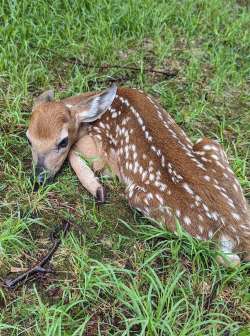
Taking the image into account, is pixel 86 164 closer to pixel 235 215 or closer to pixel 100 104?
pixel 100 104

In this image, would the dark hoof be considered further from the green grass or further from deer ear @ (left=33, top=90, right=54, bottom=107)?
deer ear @ (left=33, top=90, right=54, bottom=107)

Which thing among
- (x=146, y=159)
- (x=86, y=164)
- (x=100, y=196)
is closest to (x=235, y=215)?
(x=146, y=159)

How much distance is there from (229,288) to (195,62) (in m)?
2.64

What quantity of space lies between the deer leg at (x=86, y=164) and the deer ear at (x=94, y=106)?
176mm

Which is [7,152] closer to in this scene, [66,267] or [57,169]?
[57,169]

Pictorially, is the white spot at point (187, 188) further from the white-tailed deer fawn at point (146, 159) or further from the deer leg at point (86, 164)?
the deer leg at point (86, 164)

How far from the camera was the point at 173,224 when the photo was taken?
370 centimetres

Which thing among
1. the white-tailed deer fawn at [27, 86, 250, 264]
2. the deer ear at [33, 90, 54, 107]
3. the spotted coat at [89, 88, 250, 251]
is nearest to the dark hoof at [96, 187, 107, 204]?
the white-tailed deer fawn at [27, 86, 250, 264]

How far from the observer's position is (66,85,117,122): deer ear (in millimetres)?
4418

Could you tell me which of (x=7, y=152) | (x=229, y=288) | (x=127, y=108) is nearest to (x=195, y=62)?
(x=127, y=108)

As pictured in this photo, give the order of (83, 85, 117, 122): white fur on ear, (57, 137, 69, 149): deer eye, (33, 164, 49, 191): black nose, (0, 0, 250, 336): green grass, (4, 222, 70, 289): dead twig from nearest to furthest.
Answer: (0, 0, 250, 336): green grass
(4, 222, 70, 289): dead twig
(33, 164, 49, 191): black nose
(57, 137, 69, 149): deer eye
(83, 85, 117, 122): white fur on ear

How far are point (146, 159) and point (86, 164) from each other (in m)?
0.56

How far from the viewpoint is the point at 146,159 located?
4.00 meters

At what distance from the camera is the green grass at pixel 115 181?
3.33m
